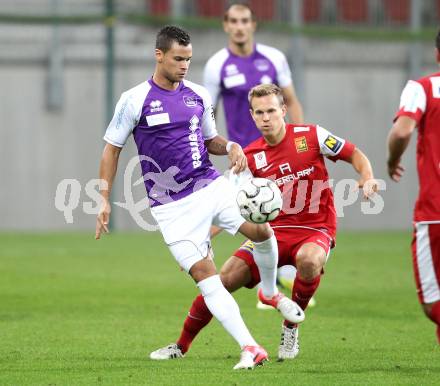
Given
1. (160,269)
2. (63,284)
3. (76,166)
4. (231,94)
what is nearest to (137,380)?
(231,94)

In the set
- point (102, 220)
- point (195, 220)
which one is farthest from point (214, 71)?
point (102, 220)

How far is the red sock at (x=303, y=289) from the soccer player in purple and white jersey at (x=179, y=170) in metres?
0.25

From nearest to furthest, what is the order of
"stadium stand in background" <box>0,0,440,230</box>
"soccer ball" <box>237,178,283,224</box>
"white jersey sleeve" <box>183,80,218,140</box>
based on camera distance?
"soccer ball" <box>237,178,283,224</box> → "white jersey sleeve" <box>183,80,218,140</box> → "stadium stand in background" <box>0,0,440,230</box>

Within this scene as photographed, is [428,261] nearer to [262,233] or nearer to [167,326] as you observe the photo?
[262,233]

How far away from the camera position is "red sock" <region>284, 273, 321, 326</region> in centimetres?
712

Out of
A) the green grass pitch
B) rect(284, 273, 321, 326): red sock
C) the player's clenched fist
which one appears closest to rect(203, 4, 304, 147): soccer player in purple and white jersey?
the green grass pitch

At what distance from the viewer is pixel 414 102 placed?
566 cm

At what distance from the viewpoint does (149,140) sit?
269 inches

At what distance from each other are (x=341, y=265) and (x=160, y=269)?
2292mm

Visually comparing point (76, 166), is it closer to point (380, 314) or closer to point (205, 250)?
point (380, 314)

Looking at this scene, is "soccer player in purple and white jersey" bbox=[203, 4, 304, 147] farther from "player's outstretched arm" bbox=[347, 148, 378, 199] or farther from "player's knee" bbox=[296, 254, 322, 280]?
"player's knee" bbox=[296, 254, 322, 280]

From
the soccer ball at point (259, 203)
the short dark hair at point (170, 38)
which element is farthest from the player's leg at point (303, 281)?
the short dark hair at point (170, 38)

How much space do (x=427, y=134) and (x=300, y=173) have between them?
1746mm

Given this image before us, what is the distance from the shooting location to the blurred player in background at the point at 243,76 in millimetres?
10312
